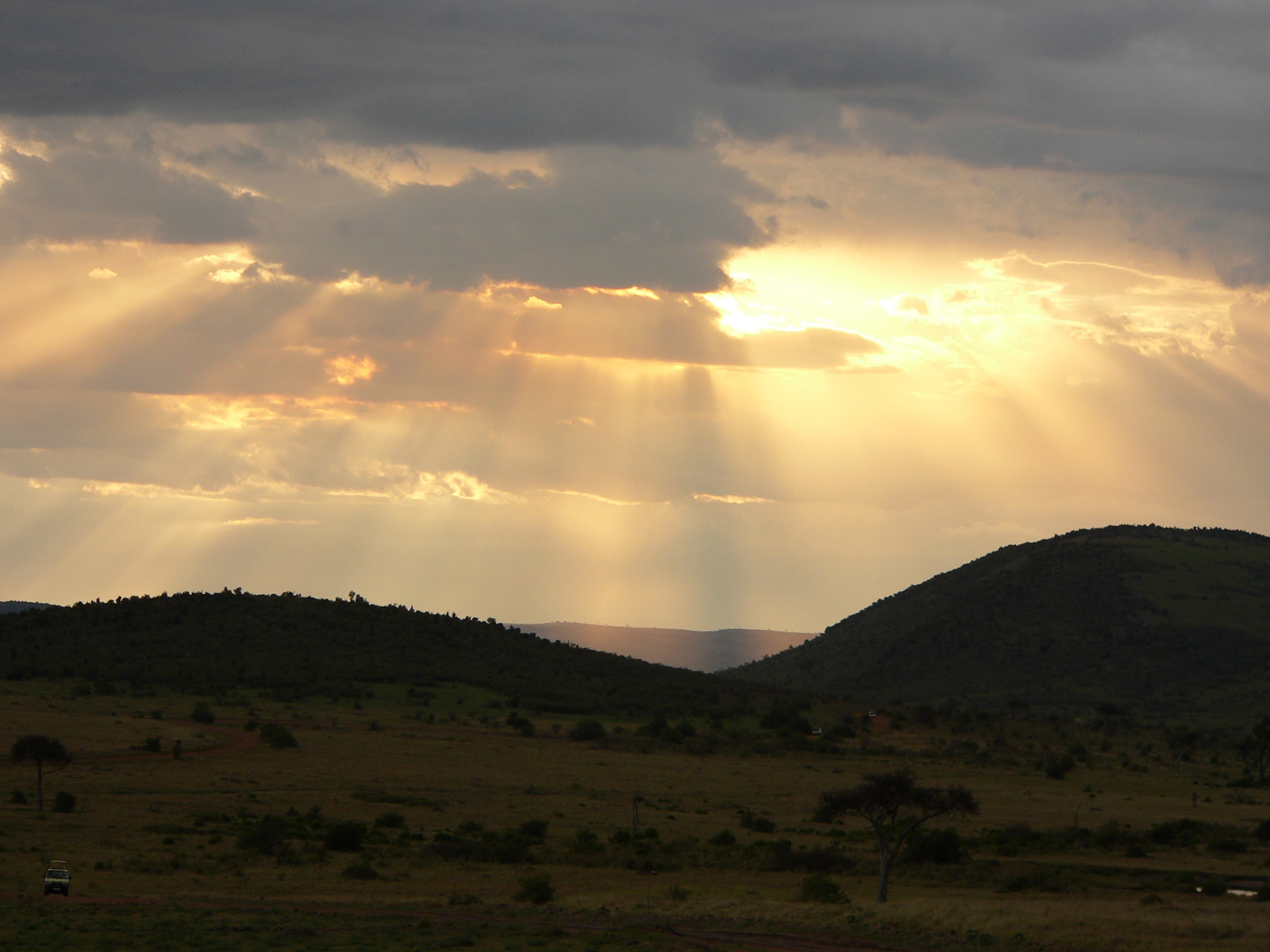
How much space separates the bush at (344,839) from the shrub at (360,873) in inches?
204

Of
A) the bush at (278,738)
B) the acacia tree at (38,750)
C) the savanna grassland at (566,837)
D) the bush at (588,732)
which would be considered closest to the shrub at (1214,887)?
the savanna grassland at (566,837)

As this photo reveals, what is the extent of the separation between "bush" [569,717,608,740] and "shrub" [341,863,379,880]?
51921 millimetres

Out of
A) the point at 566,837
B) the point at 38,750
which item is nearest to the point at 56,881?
the point at 38,750

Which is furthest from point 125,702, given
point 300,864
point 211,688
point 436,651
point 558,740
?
point 300,864

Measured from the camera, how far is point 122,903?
41.9 m

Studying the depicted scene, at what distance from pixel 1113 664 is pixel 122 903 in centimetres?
13654

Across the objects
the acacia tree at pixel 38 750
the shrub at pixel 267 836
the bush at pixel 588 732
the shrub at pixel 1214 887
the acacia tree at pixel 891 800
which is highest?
the acacia tree at pixel 38 750

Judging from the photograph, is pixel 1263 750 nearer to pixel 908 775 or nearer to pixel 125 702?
pixel 908 775

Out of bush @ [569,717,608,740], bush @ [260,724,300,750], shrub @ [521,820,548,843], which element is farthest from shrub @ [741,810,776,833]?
bush @ [569,717,608,740]

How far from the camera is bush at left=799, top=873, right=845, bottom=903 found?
43094 mm

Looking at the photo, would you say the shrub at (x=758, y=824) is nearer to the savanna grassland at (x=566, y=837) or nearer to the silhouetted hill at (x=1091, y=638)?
the savanna grassland at (x=566, y=837)

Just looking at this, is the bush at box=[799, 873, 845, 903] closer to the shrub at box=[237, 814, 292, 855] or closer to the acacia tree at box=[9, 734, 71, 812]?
the shrub at box=[237, 814, 292, 855]

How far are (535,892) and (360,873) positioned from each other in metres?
7.75

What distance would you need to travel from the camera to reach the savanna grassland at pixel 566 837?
3809cm
